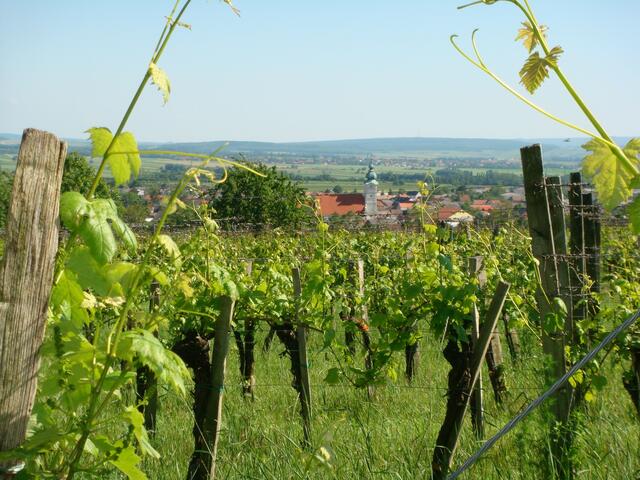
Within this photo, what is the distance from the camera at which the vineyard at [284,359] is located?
6.04 ft

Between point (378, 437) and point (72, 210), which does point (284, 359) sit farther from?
point (72, 210)

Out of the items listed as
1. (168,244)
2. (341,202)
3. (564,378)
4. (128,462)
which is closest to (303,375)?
(128,462)

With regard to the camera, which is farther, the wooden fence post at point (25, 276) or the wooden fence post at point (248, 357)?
the wooden fence post at point (248, 357)

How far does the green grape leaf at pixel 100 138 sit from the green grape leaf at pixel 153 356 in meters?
0.47

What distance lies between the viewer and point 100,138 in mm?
2037

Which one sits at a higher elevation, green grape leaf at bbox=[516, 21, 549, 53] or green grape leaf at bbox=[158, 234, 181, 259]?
green grape leaf at bbox=[516, 21, 549, 53]

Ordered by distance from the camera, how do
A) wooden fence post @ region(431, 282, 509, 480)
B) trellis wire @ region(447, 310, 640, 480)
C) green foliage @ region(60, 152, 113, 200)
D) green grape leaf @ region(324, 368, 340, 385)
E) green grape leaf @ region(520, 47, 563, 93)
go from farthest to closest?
green grape leaf @ region(324, 368, 340, 385)
wooden fence post @ region(431, 282, 509, 480)
green foliage @ region(60, 152, 113, 200)
trellis wire @ region(447, 310, 640, 480)
green grape leaf @ region(520, 47, 563, 93)

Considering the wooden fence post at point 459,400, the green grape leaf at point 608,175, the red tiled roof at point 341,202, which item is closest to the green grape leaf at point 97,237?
the green grape leaf at point 608,175

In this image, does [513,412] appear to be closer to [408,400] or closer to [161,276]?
[408,400]

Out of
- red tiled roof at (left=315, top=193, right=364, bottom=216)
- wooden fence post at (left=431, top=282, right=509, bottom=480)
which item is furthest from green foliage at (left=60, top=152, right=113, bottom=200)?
red tiled roof at (left=315, top=193, right=364, bottom=216)

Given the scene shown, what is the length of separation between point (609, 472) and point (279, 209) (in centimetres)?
5861

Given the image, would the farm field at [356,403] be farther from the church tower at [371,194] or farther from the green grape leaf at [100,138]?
the church tower at [371,194]

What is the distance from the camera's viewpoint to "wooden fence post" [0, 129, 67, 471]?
5.96ft

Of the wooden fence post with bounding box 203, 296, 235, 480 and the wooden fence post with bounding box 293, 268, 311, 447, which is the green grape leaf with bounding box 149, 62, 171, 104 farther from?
the wooden fence post with bounding box 293, 268, 311, 447
